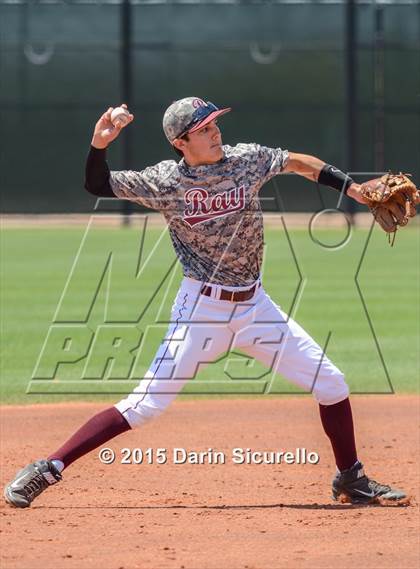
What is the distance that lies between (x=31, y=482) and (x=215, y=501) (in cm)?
97

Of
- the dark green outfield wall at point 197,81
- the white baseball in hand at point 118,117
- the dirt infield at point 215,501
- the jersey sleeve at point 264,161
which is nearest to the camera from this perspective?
the dirt infield at point 215,501

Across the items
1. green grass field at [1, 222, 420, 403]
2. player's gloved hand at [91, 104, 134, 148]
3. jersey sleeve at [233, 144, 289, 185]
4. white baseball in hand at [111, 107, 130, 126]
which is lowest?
green grass field at [1, 222, 420, 403]

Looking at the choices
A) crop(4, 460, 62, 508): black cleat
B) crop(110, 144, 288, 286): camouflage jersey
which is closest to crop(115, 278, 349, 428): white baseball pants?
crop(110, 144, 288, 286): camouflage jersey

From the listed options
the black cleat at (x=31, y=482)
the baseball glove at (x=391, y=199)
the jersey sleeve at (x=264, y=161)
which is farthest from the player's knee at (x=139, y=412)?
the baseball glove at (x=391, y=199)

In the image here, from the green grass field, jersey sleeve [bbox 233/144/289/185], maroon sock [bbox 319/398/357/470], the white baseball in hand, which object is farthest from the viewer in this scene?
the green grass field

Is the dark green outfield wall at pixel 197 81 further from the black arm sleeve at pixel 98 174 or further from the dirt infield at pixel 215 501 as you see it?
the black arm sleeve at pixel 98 174

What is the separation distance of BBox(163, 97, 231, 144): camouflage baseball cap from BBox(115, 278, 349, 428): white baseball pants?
0.74 meters

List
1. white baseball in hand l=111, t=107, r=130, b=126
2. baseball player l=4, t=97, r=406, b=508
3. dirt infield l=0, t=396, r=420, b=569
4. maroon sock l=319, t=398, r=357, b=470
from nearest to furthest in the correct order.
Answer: dirt infield l=0, t=396, r=420, b=569, white baseball in hand l=111, t=107, r=130, b=126, baseball player l=4, t=97, r=406, b=508, maroon sock l=319, t=398, r=357, b=470

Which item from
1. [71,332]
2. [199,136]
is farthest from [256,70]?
[199,136]

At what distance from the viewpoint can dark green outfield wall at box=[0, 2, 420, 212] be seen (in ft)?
81.7

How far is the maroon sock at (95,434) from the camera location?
546cm

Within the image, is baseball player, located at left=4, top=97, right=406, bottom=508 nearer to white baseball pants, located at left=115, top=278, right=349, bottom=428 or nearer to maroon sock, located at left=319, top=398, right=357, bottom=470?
white baseball pants, located at left=115, top=278, right=349, bottom=428

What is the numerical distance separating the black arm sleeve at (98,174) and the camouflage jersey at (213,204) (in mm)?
37

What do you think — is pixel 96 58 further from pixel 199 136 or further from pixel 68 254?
pixel 199 136
